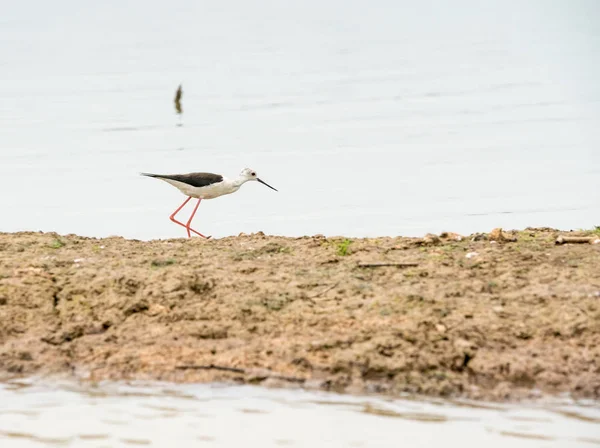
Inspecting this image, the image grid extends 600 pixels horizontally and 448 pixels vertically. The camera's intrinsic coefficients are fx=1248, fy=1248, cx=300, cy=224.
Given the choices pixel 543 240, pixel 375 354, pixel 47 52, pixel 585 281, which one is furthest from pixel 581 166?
pixel 47 52

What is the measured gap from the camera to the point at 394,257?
8.32 metres

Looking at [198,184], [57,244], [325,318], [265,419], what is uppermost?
[198,184]

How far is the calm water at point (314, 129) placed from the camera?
1386cm

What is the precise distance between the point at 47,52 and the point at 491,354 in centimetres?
3199

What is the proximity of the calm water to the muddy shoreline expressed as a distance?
4292 millimetres

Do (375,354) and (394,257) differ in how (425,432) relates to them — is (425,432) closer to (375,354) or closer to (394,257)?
(375,354)

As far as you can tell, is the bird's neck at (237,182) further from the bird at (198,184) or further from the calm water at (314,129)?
the calm water at (314,129)

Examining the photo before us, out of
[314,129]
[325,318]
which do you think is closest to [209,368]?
[325,318]

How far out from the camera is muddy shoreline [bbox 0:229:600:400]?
689 cm

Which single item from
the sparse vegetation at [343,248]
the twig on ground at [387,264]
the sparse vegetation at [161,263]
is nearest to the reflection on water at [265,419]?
the sparse vegetation at [161,263]

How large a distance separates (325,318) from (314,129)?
41.8 ft

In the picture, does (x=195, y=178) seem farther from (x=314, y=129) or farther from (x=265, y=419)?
(x=314, y=129)

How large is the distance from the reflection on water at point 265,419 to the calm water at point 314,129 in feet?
18.8

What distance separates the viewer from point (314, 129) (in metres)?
19.9
